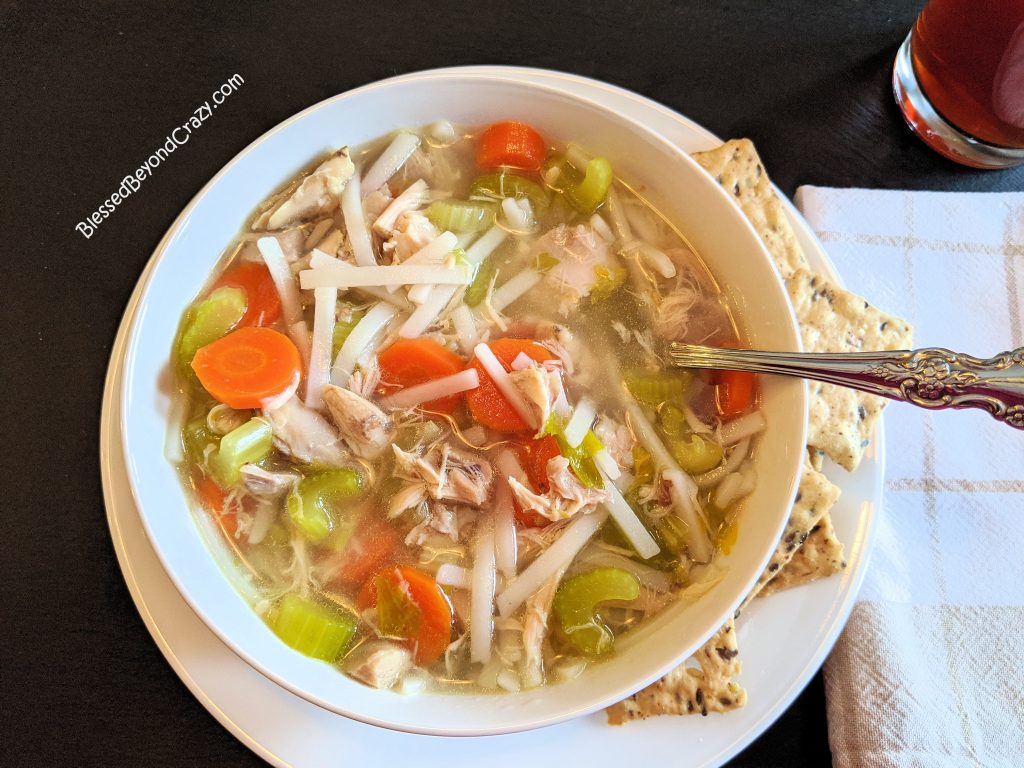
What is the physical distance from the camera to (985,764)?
210cm

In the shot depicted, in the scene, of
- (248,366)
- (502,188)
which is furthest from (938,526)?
(248,366)

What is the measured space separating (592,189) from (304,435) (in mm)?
1053

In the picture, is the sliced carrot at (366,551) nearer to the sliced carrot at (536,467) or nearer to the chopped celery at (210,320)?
the sliced carrot at (536,467)

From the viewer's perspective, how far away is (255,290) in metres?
2.17

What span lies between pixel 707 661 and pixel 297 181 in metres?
1.69

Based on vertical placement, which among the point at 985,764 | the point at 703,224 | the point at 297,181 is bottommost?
the point at 985,764

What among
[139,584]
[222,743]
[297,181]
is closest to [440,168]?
[297,181]

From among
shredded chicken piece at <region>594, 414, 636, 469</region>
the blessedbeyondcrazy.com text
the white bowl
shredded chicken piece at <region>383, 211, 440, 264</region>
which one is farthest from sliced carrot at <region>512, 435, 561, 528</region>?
the blessedbeyondcrazy.com text

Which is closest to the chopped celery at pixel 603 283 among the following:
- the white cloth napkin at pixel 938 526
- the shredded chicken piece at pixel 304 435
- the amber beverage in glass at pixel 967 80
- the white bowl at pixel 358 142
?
the white bowl at pixel 358 142

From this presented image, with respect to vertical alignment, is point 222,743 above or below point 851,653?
above

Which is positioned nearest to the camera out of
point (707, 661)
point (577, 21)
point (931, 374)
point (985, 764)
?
point (931, 374)

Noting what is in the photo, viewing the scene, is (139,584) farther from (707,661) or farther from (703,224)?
(703,224)

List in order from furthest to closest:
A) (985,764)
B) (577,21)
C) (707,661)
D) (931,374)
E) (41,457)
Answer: (577,21), (41,457), (985,764), (707,661), (931,374)

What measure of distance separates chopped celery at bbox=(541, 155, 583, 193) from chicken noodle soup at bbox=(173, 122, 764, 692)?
0.12ft
